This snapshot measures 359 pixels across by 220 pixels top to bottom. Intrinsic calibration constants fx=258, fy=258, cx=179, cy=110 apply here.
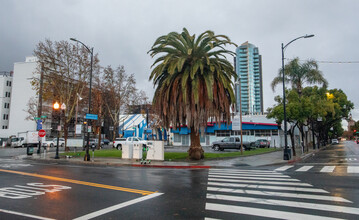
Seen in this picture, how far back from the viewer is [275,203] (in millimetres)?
6938

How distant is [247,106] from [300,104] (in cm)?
13241

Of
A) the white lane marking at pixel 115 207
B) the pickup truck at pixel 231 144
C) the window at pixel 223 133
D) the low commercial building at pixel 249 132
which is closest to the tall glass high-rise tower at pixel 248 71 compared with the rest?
the low commercial building at pixel 249 132

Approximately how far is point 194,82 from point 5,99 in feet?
246

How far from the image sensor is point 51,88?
108 feet

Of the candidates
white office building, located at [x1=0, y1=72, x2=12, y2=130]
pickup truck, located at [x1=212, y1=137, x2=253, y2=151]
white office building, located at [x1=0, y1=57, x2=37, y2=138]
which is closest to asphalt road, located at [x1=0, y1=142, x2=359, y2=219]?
pickup truck, located at [x1=212, y1=137, x2=253, y2=151]

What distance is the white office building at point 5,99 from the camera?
242ft

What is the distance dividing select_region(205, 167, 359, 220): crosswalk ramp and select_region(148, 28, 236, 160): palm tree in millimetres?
A: 11290

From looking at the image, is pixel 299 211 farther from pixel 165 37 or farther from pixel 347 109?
pixel 347 109

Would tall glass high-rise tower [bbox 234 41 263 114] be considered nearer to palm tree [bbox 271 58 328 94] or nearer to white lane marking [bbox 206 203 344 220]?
palm tree [bbox 271 58 328 94]

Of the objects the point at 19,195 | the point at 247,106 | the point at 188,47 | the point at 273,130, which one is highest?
the point at 247,106

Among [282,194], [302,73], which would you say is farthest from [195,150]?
[302,73]

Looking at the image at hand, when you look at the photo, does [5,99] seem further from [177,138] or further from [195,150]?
[195,150]

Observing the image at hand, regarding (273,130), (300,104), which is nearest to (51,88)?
(300,104)

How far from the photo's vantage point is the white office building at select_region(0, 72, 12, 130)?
73631 mm
